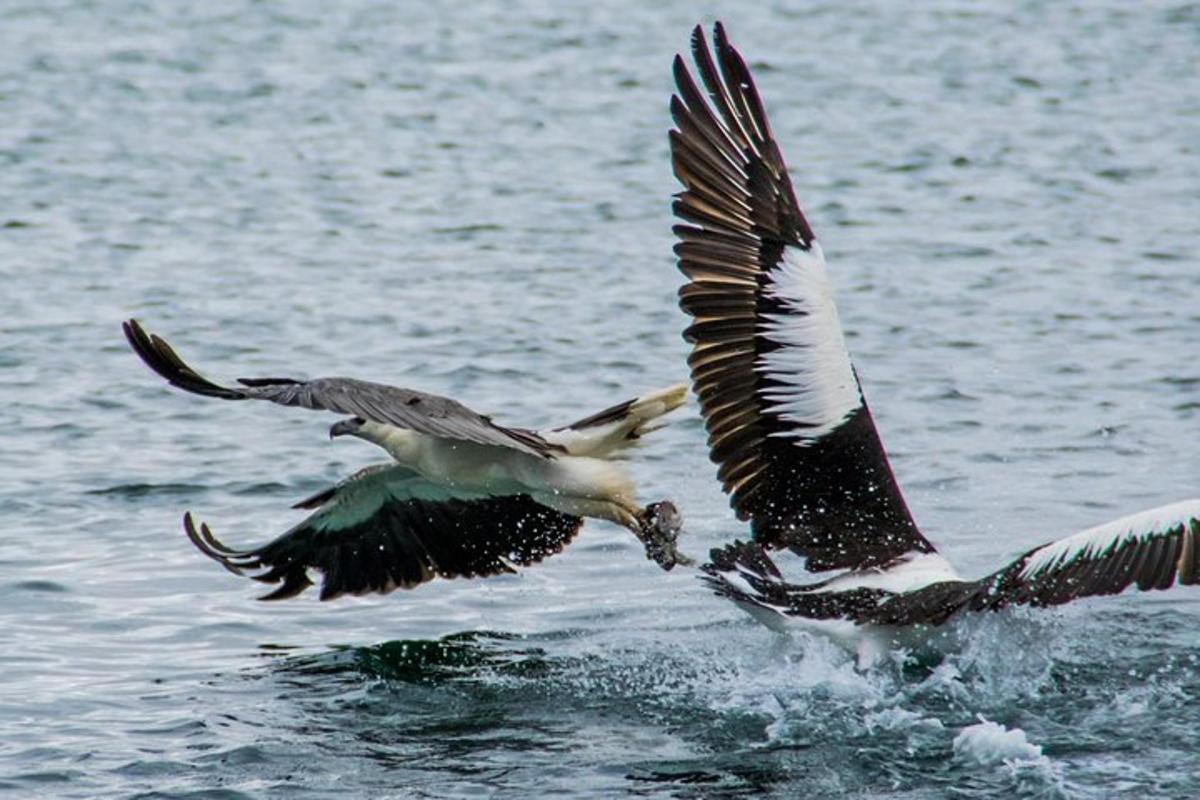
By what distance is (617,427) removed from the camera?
8.02m

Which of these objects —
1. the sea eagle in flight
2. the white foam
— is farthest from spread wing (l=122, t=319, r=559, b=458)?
the white foam

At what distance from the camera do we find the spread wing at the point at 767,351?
7680 millimetres

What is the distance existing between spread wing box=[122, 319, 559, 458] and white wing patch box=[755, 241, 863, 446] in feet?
3.20

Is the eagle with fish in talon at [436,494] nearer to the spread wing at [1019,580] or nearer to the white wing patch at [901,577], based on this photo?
the spread wing at [1019,580]

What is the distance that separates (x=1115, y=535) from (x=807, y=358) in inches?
63.7

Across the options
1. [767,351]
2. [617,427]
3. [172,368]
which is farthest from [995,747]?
[172,368]

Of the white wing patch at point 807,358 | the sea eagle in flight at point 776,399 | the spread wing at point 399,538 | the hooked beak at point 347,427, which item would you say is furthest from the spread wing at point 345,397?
the spread wing at point 399,538

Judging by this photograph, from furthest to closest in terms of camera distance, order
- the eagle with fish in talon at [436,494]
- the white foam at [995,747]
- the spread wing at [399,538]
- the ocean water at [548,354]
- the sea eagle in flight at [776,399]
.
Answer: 1. the spread wing at [399,538]
2. the sea eagle in flight at [776,399]
3. the ocean water at [548,354]
4. the eagle with fish in talon at [436,494]
5. the white foam at [995,747]

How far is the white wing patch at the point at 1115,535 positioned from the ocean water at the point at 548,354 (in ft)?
2.14

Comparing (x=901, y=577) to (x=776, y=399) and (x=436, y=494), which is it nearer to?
(x=776, y=399)

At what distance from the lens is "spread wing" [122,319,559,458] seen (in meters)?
6.72

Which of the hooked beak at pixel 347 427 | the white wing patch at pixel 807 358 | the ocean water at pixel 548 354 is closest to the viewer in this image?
the ocean water at pixel 548 354

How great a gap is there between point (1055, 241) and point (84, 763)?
9.82 meters

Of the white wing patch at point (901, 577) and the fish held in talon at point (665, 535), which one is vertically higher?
the fish held in talon at point (665, 535)
